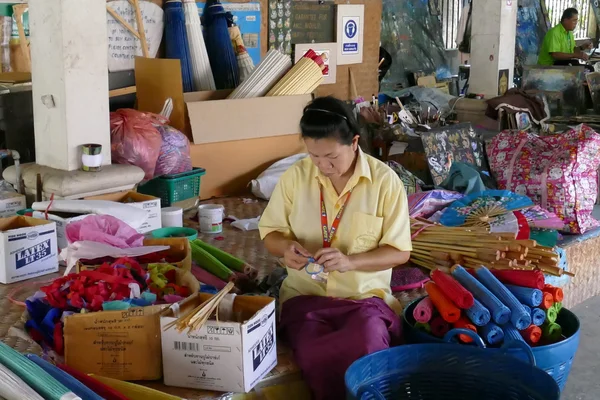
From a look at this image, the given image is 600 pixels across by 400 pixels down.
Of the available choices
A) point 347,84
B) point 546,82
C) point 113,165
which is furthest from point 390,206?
point 546,82

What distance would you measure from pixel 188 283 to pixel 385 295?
767mm

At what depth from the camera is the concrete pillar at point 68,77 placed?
12.8 feet

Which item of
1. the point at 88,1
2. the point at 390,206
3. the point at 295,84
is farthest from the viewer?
the point at 295,84

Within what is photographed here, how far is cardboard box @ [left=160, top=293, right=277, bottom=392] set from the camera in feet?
7.55

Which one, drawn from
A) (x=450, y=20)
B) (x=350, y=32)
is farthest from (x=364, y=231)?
(x=450, y=20)

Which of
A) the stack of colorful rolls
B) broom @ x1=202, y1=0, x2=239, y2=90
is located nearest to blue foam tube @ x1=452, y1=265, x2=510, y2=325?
the stack of colorful rolls

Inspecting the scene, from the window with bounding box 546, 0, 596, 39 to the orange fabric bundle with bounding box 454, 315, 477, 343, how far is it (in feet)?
40.8

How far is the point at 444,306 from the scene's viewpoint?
280cm

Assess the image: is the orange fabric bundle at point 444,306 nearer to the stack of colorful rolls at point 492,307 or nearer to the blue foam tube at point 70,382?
the stack of colorful rolls at point 492,307

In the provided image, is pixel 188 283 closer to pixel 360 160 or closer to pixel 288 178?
pixel 288 178

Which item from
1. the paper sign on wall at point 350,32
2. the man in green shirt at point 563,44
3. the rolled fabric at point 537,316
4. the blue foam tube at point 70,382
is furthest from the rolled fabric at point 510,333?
the man in green shirt at point 563,44

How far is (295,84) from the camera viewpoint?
212 inches

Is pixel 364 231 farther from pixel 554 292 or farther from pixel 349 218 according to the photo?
pixel 554 292

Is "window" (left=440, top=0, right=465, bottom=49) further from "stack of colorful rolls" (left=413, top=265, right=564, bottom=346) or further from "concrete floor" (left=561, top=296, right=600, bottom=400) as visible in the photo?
"stack of colorful rolls" (left=413, top=265, right=564, bottom=346)
